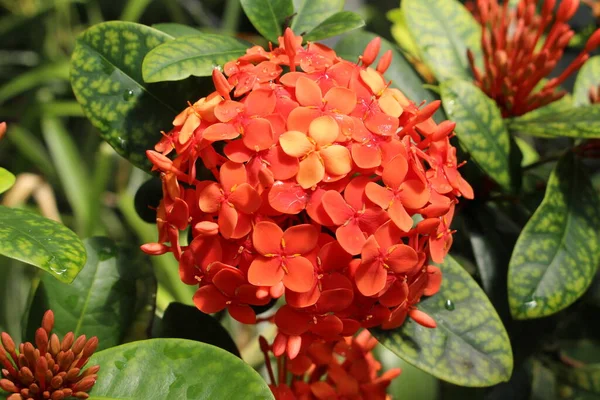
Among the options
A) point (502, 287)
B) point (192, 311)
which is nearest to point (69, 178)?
point (192, 311)

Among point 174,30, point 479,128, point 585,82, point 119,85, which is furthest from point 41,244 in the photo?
point 585,82

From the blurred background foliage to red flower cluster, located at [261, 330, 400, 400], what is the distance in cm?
19

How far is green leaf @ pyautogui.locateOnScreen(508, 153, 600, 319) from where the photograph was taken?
2.43ft

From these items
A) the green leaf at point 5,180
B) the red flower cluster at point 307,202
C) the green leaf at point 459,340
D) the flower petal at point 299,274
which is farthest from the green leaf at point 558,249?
the green leaf at point 5,180

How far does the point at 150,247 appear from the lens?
2.10 ft

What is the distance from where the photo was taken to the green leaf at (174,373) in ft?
1.84

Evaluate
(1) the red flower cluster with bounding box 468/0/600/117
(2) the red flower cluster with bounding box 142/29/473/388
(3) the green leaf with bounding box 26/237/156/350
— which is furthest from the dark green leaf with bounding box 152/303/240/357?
(1) the red flower cluster with bounding box 468/0/600/117

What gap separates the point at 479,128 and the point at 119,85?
0.44m

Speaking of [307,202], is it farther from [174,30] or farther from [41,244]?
[174,30]

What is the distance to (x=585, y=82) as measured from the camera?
106 centimetres

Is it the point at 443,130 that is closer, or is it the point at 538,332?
the point at 443,130

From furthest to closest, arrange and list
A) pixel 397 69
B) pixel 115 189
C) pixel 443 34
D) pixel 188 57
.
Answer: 1. pixel 115 189
2. pixel 443 34
3. pixel 397 69
4. pixel 188 57

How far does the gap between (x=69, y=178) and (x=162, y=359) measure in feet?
5.11

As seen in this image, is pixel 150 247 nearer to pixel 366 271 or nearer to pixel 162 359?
pixel 162 359
